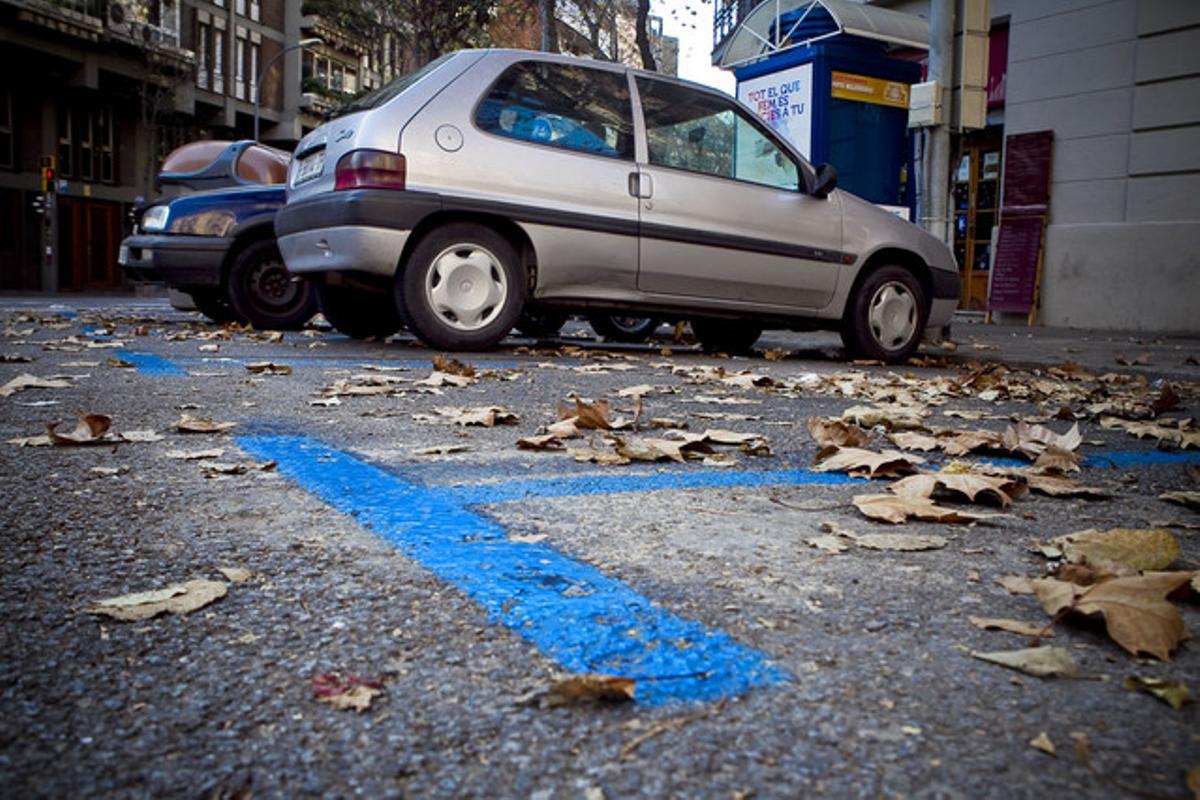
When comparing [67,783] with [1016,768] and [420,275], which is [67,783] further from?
[420,275]

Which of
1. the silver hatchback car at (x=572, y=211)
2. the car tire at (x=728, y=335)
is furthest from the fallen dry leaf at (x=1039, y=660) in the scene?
the car tire at (x=728, y=335)

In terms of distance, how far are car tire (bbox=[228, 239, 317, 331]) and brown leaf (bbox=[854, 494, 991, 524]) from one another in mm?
7095

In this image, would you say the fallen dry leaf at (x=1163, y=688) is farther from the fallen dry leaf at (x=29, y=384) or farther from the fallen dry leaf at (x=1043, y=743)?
the fallen dry leaf at (x=29, y=384)

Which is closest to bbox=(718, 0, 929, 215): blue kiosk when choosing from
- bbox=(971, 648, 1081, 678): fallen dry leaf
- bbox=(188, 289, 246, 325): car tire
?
bbox=(188, 289, 246, 325): car tire

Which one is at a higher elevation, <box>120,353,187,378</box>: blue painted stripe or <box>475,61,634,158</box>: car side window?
<box>475,61,634,158</box>: car side window

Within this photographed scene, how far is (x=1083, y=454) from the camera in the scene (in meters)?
3.40

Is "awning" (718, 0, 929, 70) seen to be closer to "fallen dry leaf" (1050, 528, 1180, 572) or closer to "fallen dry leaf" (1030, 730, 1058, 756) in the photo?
"fallen dry leaf" (1050, 528, 1180, 572)

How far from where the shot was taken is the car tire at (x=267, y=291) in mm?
8586

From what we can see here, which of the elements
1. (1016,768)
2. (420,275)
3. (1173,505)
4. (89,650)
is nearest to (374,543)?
(89,650)

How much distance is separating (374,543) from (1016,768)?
46.4 inches

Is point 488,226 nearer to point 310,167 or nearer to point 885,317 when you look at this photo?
point 310,167

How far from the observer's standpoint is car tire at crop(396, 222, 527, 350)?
615 centimetres

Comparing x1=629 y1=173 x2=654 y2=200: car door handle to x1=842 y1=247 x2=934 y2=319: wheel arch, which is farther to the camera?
x1=842 y1=247 x2=934 y2=319: wheel arch

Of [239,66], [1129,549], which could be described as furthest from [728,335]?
[239,66]
